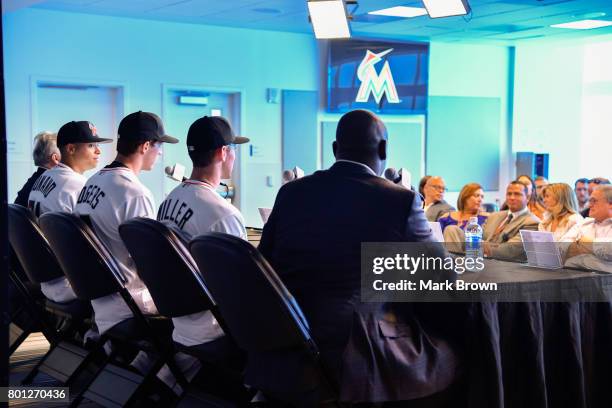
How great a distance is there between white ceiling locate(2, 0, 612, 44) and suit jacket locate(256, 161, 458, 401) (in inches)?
215

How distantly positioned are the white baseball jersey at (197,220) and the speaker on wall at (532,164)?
916cm

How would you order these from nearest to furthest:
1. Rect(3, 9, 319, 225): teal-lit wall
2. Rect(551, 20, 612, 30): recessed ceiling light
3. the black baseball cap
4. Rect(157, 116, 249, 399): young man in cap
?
Rect(157, 116, 249, 399): young man in cap → the black baseball cap → Rect(3, 9, 319, 225): teal-lit wall → Rect(551, 20, 612, 30): recessed ceiling light

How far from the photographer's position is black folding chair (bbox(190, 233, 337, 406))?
2430mm

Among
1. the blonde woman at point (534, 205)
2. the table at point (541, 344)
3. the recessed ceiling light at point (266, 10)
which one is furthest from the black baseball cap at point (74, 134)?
the blonde woman at point (534, 205)

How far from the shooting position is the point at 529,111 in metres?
12.0

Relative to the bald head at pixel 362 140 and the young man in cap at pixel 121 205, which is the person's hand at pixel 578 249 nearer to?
the bald head at pixel 362 140

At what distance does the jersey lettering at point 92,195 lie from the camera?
12.3 ft

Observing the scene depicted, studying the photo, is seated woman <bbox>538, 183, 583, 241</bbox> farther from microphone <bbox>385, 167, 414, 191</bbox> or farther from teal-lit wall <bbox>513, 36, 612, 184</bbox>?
teal-lit wall <bbox>513, 36, 612, 184</bbox>

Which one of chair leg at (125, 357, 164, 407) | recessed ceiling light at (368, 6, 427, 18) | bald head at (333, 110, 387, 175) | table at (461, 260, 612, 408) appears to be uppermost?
recessed ceiling light at (368, 6, 427, 18)

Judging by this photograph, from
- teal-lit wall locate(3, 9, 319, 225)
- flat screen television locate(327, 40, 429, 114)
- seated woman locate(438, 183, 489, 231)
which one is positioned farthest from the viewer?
flat screen television locate(327, 40, 429, 114)

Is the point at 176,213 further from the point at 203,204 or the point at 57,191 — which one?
the point at 57,191

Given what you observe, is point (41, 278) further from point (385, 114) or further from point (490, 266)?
point (385, 114)

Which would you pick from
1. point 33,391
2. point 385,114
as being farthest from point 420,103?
point 33,391

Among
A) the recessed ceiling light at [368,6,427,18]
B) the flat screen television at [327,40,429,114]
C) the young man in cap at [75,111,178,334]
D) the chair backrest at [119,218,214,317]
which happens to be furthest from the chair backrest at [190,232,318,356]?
the flat screen television at [327,40,429,114]
